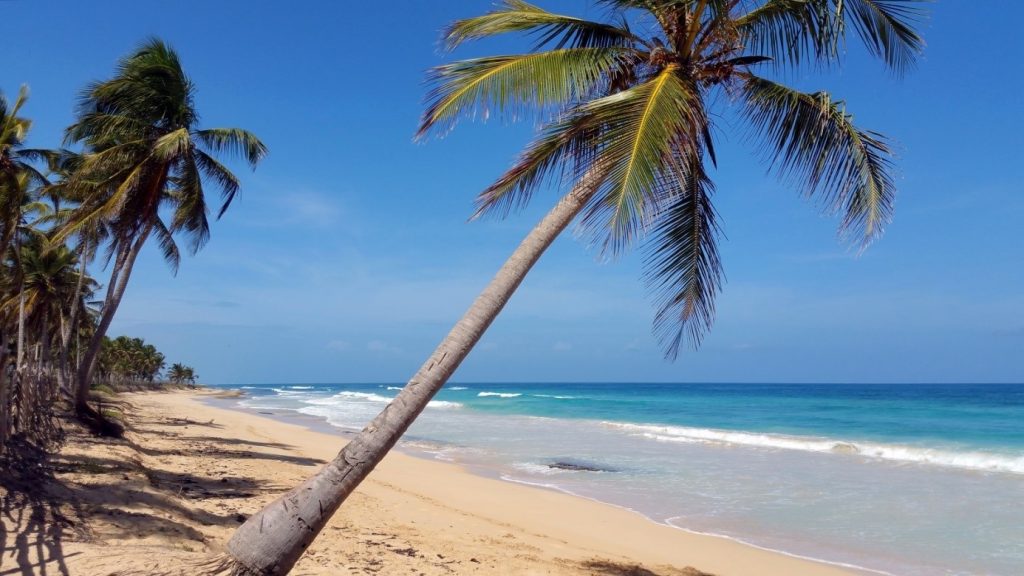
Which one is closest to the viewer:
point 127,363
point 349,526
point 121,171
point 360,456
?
point 360,456

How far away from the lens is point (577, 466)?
1590 cm

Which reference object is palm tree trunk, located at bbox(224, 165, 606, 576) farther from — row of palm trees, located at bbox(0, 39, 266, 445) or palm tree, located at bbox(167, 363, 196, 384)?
palm tree, located at bbox(167, 363, 196, 384)

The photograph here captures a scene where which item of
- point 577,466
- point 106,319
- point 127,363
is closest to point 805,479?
point 577,466

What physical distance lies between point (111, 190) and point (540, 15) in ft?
34.8

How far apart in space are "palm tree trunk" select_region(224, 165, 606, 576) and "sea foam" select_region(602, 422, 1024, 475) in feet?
54.6

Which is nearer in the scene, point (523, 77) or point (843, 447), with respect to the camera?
point (523, 77)

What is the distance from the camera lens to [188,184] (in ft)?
47.3

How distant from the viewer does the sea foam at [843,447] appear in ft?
58.1

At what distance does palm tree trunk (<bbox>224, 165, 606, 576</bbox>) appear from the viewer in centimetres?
403

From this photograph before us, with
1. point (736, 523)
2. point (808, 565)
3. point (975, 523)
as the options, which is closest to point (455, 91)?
point (808, 565)

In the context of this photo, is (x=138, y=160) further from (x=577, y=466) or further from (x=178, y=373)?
(x=178, y=373)

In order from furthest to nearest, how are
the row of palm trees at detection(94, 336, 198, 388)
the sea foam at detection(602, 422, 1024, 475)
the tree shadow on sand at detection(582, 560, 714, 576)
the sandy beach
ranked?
the row of palm trees at detection(94, 336, 198, 388) → the sea foam at detection(602, 422, 1024, 475) → the tree shadow on sand at detection(582, 560, 714, 576) → the sandy beach

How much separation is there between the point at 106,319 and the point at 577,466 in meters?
10.7

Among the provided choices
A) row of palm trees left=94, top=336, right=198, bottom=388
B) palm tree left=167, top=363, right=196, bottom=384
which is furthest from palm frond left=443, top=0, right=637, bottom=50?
palm tree left=167, top=363, right=196, bottom=384
